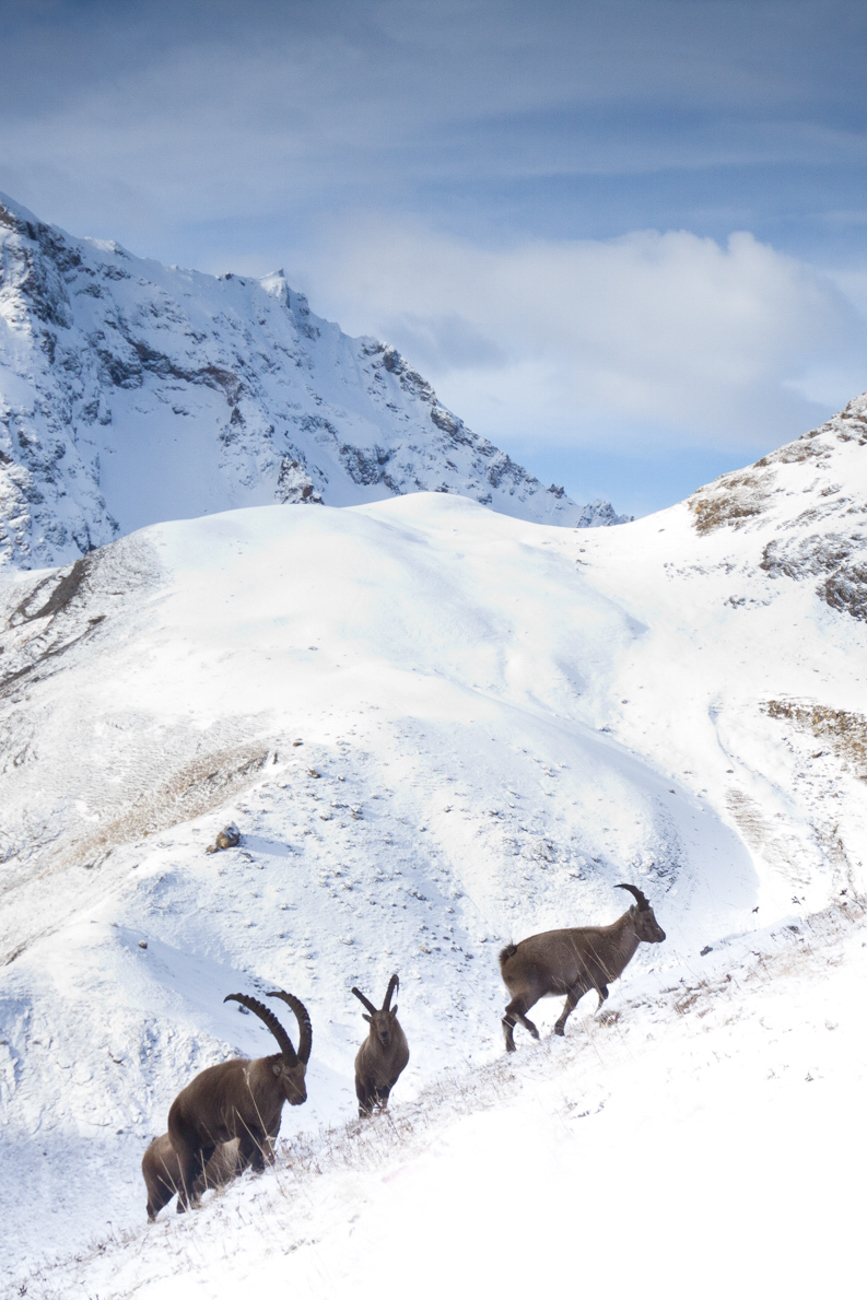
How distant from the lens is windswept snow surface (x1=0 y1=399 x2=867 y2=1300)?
5457 mm

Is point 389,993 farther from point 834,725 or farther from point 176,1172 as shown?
point 834,725

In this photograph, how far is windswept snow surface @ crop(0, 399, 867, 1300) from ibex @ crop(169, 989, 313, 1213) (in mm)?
Result: 464

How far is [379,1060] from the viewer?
1123 cm

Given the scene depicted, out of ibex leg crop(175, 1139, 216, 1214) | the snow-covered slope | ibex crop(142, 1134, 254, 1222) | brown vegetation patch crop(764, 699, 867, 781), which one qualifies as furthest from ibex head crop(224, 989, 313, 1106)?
the snow-covered slope

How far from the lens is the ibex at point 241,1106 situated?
30.3 feet

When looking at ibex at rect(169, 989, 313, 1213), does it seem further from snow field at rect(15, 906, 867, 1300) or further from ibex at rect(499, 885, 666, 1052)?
ibex at rect(499, 885, 666, 1052)

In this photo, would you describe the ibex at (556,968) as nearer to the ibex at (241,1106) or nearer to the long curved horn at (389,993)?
the long curved horn at (389,993)

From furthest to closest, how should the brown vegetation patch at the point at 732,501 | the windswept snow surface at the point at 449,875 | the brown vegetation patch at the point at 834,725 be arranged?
the brown vegetation patch at the point at 732,501 < the brown vegetation patch at the point at 834,725 < the windswept snow surface at the point at 449,875

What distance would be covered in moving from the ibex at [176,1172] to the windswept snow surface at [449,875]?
349mm

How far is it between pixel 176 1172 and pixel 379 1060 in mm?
2903

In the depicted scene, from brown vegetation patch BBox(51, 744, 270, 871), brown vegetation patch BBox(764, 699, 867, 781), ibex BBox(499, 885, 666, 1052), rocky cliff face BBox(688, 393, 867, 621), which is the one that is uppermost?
rocky cliff face BBox(688, 393, 867, 621)

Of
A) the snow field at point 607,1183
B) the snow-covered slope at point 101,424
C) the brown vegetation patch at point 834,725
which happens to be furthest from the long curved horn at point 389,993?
the snow-covered slope at point 101,424

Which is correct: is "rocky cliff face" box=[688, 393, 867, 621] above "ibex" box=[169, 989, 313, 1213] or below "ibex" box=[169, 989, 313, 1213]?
above

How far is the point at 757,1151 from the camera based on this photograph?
4902 mm
